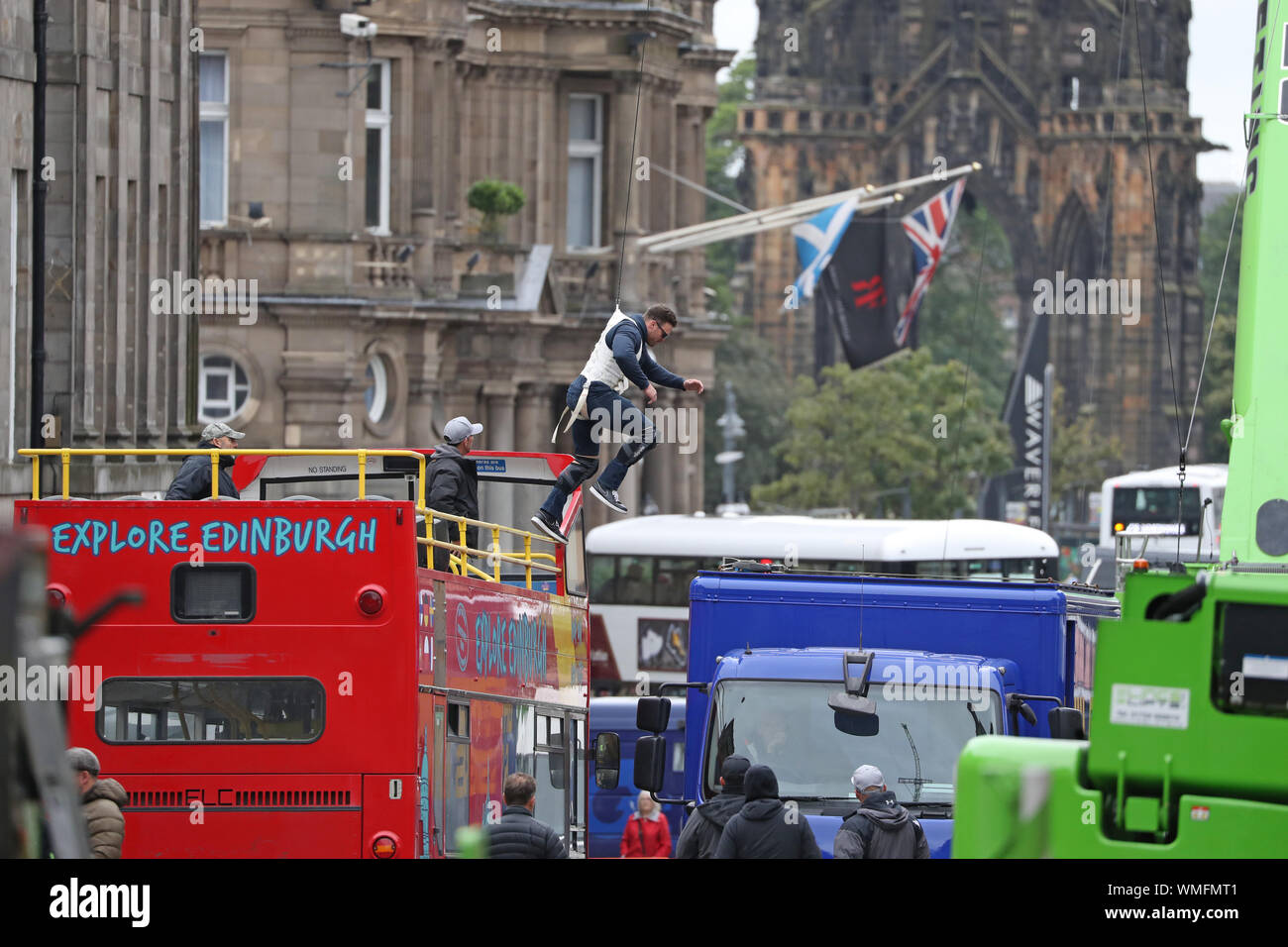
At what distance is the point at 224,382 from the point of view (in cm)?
3597

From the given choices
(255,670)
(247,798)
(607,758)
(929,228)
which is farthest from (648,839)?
(929,228)

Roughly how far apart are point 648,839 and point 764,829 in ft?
28.6

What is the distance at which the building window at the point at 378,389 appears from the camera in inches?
1478

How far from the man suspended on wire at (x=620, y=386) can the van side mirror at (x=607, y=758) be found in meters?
1.44

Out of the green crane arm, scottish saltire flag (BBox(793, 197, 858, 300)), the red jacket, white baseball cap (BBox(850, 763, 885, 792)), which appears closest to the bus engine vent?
white baseball cap (BBox(850, 763, 885, 792))

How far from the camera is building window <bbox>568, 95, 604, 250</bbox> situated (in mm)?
45875

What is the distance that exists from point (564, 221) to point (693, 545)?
8611 millimetres

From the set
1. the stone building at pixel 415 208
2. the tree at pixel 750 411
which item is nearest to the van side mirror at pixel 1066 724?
the stone building at pixel 415 208

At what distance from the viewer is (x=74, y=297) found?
77.2 feet

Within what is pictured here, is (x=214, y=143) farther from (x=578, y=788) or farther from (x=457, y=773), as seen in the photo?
(x=457, y=773)

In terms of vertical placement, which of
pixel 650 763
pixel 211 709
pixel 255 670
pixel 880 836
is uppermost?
pixel 255 670

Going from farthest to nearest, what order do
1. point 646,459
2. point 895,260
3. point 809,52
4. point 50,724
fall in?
point 809,52 < point 895,260 < point 646,459 < point 50,724
